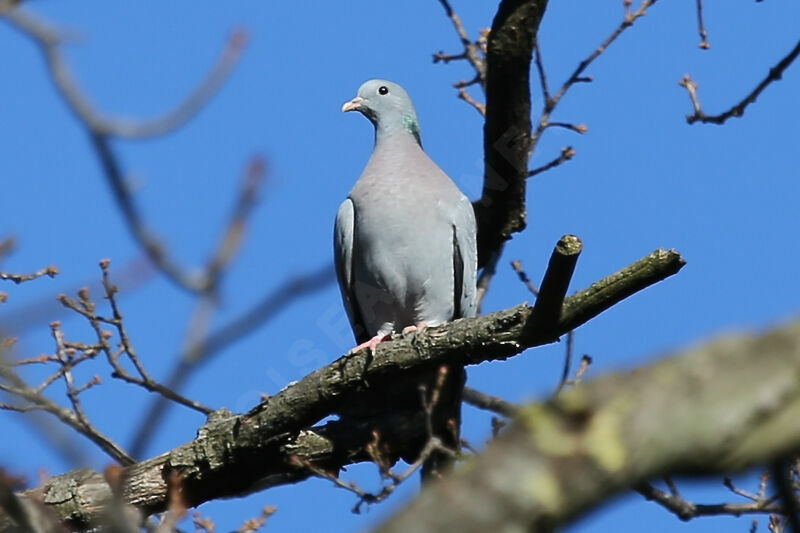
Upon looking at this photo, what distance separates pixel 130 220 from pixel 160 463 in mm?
3415

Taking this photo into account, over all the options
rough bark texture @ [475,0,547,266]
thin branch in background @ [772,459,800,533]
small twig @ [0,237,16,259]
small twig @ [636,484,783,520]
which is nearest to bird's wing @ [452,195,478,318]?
rough bark texture @ [475,0,547,266]

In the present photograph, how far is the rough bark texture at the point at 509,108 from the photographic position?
538 cm

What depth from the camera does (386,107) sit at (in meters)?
7.43

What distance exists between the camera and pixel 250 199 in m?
2.28

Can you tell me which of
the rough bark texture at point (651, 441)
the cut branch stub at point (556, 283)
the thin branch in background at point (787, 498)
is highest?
the cut branch stub at point (556, 283)

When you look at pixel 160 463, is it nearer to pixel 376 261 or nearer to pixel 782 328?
pixel 376 261

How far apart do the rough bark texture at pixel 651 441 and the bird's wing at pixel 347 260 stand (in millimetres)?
5342

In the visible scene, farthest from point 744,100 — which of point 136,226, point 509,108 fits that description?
point 136,226

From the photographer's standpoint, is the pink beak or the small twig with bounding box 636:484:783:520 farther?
the pink beak

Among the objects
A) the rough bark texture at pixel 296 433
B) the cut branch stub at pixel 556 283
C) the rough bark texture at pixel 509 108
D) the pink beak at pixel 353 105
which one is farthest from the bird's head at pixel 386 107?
the cut branch stub at pixel 556 283

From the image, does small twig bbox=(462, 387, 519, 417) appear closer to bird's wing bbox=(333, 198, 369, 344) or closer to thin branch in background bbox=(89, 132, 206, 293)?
bird's wing bbox=(333, 198, 369, 344)

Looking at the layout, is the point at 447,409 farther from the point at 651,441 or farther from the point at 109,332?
the point at 651,441

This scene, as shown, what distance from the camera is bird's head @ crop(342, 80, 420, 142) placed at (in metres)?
7.39

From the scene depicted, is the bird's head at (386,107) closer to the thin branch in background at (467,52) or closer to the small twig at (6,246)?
the thin branch in background at (467,52)
